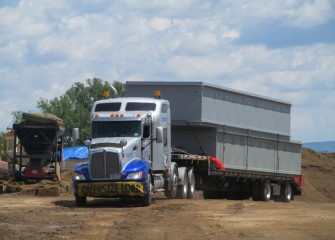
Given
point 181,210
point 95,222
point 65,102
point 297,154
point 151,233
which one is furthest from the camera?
point 65,102

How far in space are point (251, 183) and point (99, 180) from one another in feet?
44.5

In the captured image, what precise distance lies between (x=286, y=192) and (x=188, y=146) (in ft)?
28.7

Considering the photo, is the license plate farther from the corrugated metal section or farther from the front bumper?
the corrugated metal section

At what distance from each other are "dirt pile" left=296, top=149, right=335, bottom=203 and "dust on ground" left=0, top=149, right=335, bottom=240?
2362cm

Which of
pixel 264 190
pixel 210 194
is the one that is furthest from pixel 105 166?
pixel 264 190

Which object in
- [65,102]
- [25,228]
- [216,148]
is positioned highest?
[65,102]

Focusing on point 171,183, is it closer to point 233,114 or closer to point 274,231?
point 233,114

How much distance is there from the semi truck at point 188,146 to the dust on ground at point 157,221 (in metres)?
1.16

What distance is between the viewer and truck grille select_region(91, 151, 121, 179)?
23.9 m

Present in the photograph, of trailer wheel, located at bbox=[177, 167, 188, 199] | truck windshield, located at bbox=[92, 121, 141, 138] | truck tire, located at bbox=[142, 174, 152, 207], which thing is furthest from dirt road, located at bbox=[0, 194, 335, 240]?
trailer wheel, located at bbox=[177, 167, 188, 199]

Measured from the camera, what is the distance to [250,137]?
112ft

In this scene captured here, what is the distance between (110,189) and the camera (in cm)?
2397

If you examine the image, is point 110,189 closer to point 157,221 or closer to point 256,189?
point 157,221

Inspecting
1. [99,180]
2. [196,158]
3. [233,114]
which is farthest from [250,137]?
[99,180]
